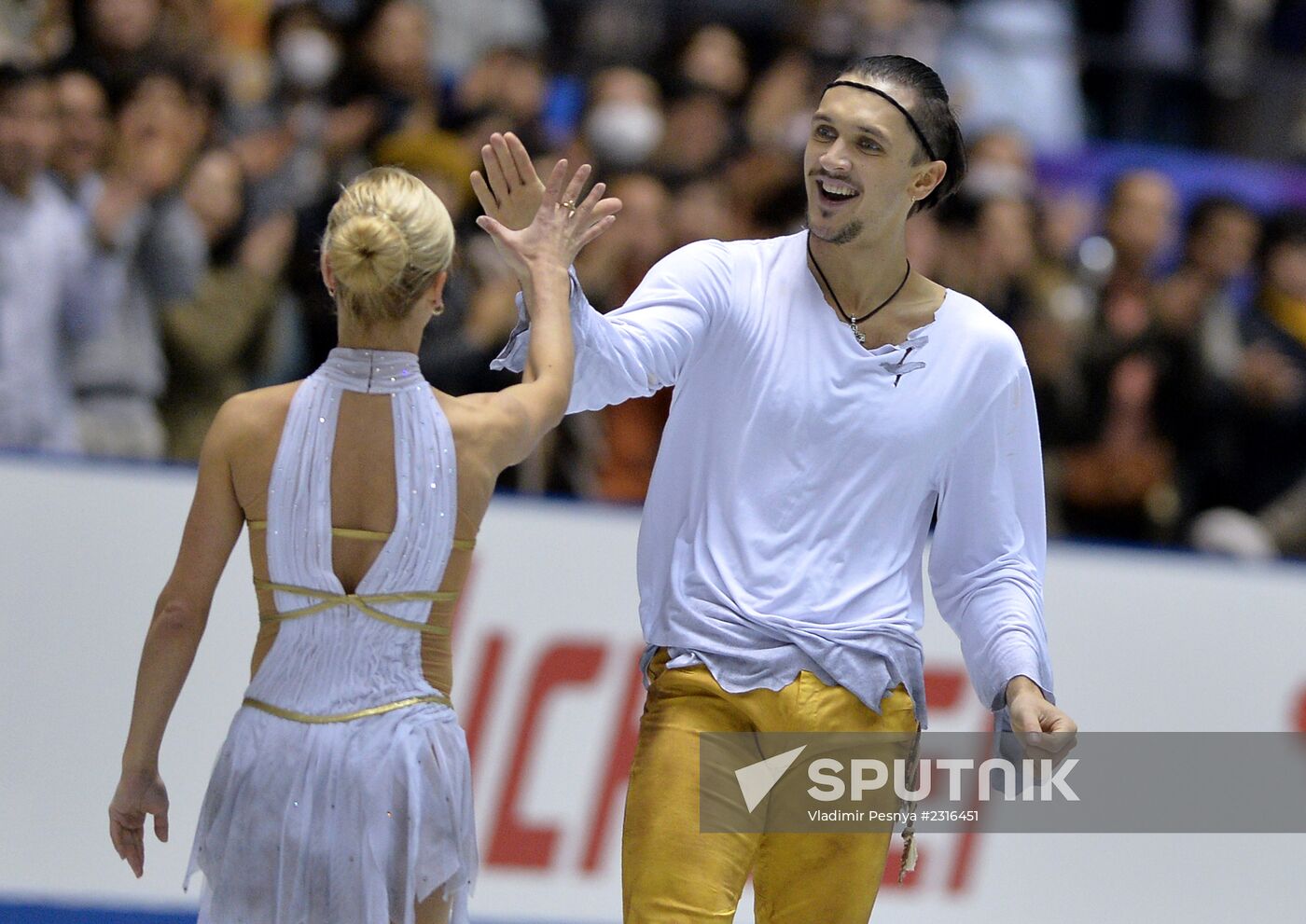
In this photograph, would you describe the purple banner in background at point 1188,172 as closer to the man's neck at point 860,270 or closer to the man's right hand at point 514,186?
the man's neck at point 860,270

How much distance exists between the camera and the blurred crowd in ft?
20.0

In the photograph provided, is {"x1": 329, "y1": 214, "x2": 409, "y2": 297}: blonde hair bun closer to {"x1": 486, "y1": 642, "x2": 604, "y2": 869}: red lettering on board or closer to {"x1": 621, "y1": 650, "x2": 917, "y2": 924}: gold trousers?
{"x1": 621, "y1": 650, "x2": 917, "y2": 924}: gold trousers

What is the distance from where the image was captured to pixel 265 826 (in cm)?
315

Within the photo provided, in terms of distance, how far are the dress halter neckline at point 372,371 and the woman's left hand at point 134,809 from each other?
754 mm

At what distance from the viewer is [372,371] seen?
318 cm

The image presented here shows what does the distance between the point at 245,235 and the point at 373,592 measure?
3.53 meters

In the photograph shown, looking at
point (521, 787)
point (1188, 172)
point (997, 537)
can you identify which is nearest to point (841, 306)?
point (997, 537)

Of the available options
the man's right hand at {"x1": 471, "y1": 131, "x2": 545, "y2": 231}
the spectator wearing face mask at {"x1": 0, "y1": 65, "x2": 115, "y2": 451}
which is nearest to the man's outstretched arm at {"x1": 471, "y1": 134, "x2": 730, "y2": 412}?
the man's right hand at {"x1": 471, "y1": 131, "x2": 545, "y2": 231}

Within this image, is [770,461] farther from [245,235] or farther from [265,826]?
[245,235]

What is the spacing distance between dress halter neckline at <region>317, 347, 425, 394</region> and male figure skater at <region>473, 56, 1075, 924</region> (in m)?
0.25

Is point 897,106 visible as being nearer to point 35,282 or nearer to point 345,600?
point 345,600

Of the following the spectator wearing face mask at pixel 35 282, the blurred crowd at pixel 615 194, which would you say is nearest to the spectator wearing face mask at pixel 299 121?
the blurred crowd at pixel 615 194

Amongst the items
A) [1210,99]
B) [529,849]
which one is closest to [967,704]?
[529,849]

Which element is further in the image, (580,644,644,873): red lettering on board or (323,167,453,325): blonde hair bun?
(580,644,644,873): red lettering on board
